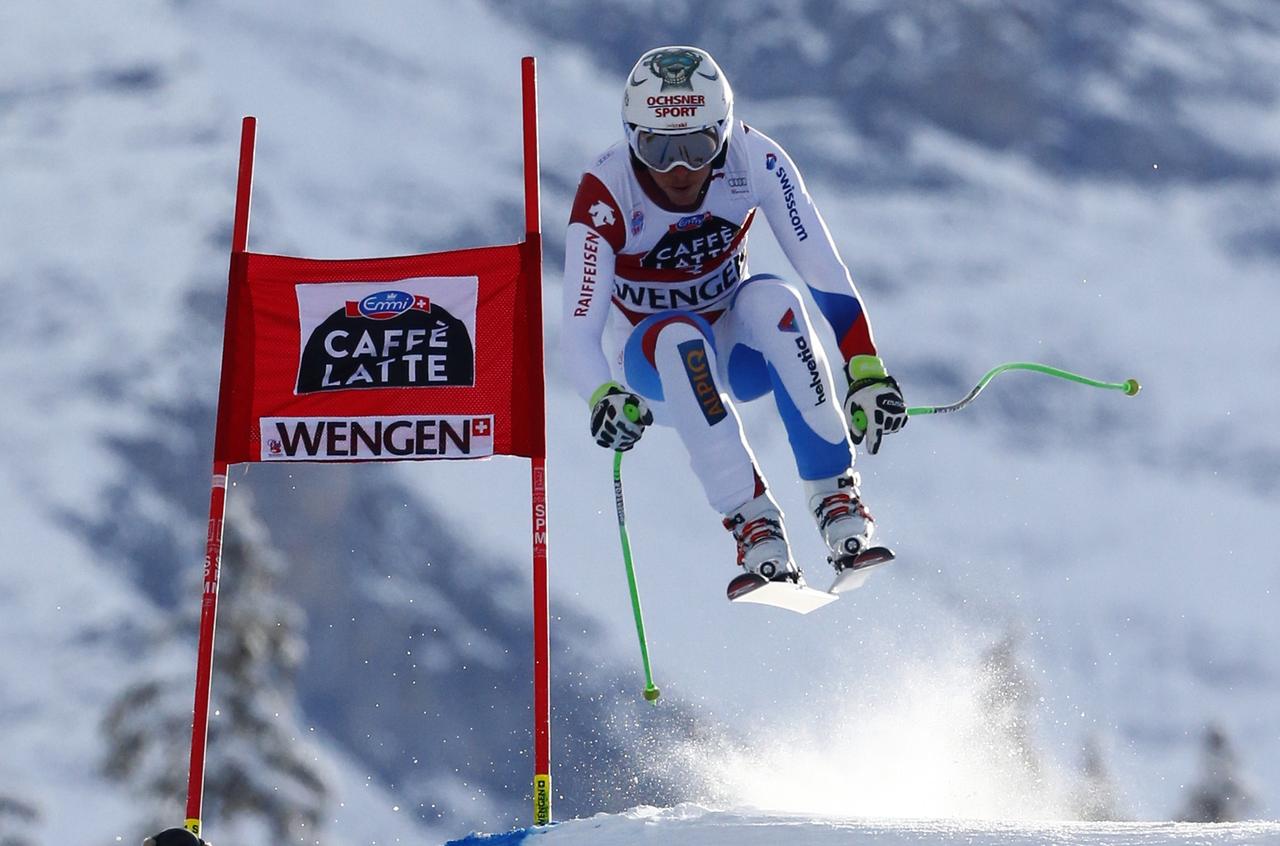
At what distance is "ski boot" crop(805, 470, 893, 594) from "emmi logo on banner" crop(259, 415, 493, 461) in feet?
5.58

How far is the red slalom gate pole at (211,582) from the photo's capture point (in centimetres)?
722

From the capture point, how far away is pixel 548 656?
740cm

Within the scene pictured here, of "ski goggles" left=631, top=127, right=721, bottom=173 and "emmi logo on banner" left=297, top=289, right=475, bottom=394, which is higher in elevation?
"ski goggles" left=631, top=127, right=721, bottom=173

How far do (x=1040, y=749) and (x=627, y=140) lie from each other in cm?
1722

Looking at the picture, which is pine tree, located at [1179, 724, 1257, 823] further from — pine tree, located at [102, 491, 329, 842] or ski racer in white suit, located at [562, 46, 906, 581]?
ski racer in white suit, located at [562, 46, 906, 581]

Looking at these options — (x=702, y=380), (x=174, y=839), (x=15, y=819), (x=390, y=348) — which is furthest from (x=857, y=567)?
(x=15, y=819)

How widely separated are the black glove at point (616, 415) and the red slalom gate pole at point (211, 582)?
67.3 inches

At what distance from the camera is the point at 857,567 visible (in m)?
7.06

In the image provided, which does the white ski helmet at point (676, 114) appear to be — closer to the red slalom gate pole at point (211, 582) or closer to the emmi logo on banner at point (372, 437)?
the emmi logo on banner at point (372, 437)

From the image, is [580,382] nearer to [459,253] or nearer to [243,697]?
[459,253]

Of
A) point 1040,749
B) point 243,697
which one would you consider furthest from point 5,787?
point 1040,749

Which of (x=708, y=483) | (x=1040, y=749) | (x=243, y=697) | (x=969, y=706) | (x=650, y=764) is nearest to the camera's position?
(x=708, y=483)

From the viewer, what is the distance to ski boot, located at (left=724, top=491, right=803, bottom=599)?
7.15 metres

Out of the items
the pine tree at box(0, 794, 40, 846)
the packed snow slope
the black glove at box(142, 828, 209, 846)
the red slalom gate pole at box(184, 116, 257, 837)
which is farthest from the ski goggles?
the pine tree at box(0, 794, 40, 846)
